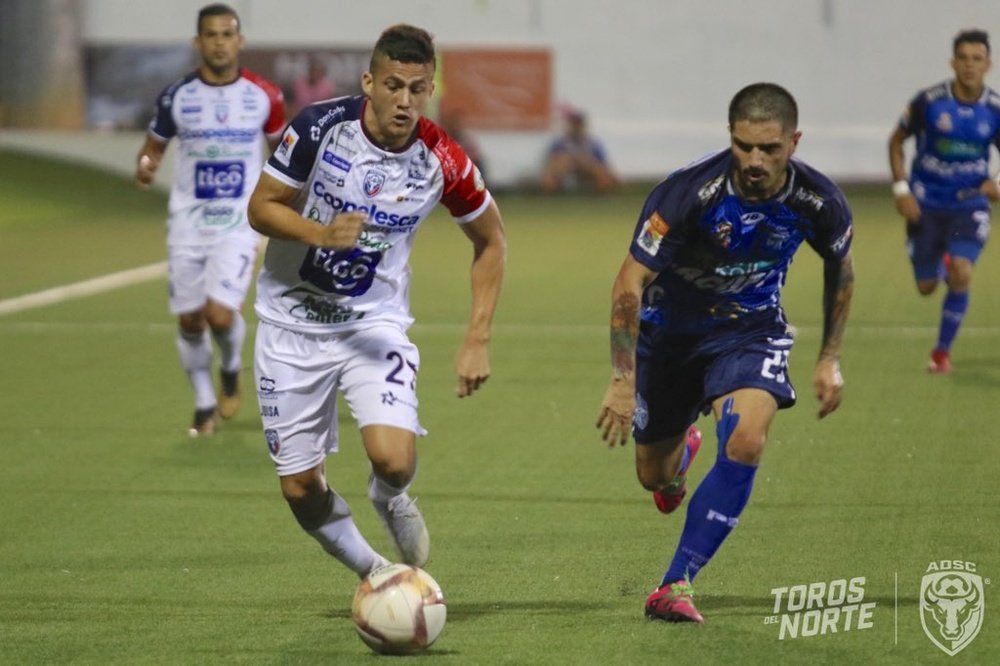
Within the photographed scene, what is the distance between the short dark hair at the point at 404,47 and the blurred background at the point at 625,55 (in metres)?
25.2

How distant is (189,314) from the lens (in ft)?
34.1

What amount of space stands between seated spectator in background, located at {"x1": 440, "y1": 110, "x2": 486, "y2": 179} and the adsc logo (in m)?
22.8

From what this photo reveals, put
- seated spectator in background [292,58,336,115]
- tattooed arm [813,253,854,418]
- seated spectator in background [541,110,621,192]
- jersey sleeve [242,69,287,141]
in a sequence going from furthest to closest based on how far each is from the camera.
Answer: seated spectator in background [541,110,621,192] < seated spectator in background [292,58,336,115] < jersey sleeve [242,69,287,141] < tattooed arm [813,253,854,418]

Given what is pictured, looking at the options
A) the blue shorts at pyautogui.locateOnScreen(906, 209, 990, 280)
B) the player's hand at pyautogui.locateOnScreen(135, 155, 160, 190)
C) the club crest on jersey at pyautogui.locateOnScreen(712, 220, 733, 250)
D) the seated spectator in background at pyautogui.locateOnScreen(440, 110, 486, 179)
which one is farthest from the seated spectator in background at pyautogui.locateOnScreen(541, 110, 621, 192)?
the club crest on jersey at pyautogui.locateOnScreen(712, 220, 733, 250)

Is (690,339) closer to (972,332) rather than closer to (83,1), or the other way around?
(972,332)

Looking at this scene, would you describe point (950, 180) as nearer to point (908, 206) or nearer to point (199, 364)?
point (908, 206)

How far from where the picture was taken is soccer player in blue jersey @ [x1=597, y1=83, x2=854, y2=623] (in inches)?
233

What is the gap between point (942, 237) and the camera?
41.4ft

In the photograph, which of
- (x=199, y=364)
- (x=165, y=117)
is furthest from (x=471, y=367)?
(x=165, y=117)

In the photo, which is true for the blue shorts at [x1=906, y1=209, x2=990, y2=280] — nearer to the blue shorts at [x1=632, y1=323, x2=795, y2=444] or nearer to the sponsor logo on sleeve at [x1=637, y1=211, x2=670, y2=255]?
the blue shorts at [x1=632, y1=323, x2=795, y2=444]

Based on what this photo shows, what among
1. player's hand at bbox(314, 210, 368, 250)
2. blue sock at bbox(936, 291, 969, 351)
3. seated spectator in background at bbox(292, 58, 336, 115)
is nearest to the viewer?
player's hand at bbox(314, 210, 368, 250)

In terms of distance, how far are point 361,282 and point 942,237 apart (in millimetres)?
7459

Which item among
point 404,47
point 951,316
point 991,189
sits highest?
point 404,47

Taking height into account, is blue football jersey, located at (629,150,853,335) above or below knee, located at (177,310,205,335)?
above
